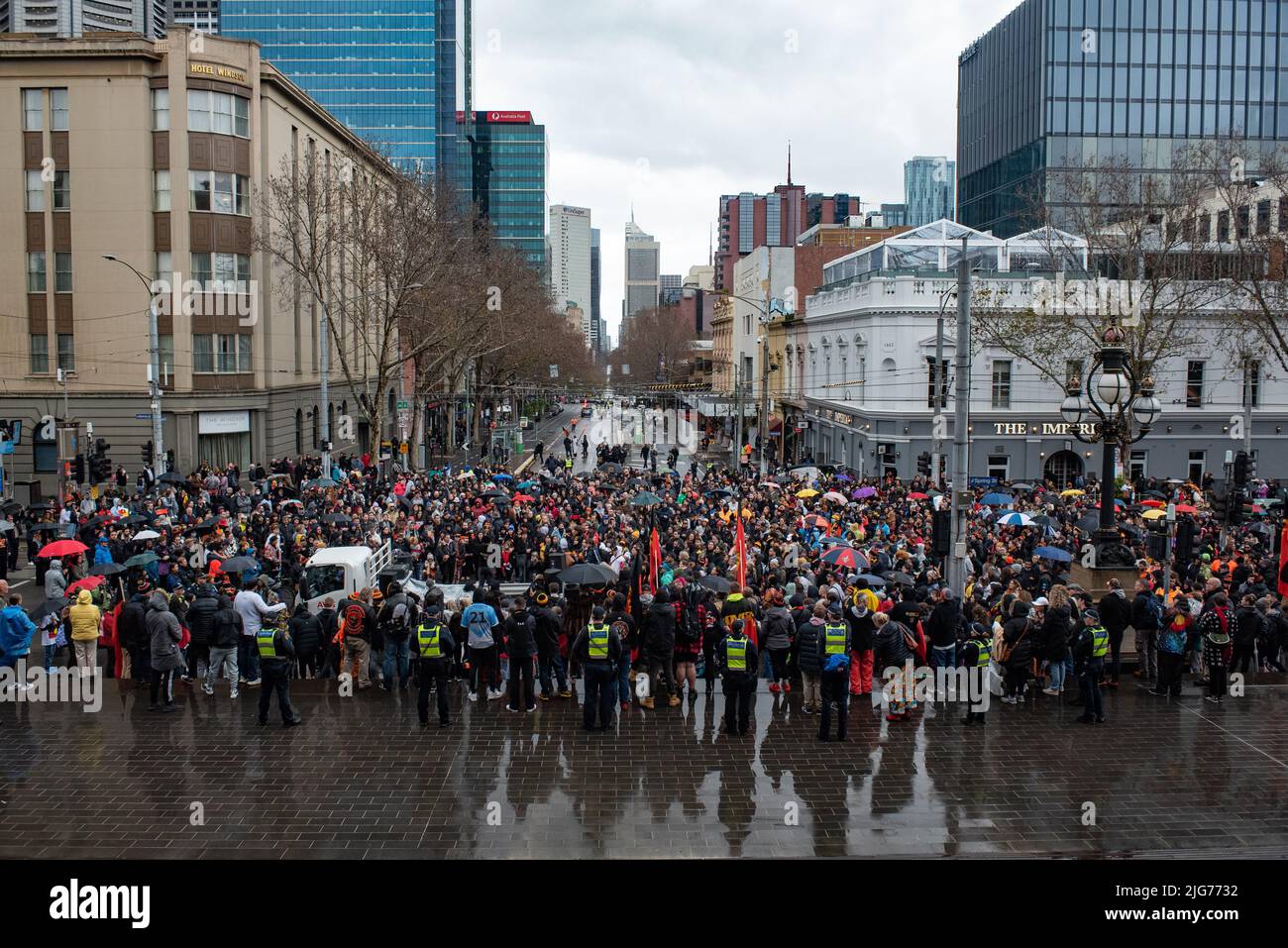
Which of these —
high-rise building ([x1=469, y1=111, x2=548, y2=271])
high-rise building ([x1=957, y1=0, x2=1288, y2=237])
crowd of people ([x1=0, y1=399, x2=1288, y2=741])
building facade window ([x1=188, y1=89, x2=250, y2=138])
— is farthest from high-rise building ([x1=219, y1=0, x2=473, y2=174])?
crowd of people ([x1=0, y1=399, x2=1288, y2=741])

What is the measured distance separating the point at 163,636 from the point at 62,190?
36091 mm

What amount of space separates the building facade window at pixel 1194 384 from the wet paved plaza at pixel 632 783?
110 feet

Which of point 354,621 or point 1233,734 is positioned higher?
point 354,621

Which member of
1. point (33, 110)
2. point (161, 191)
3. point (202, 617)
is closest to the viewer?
point (202, 617)

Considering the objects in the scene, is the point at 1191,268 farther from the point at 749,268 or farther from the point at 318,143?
the point at 749,268

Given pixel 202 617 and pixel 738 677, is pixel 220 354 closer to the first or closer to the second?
pixel 202 617

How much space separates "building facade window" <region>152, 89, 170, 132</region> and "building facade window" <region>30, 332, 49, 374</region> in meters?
9.47

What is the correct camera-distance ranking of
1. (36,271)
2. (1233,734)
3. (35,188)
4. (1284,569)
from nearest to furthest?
(1233,734)
(1284,569)
(35,188)
(36,271)

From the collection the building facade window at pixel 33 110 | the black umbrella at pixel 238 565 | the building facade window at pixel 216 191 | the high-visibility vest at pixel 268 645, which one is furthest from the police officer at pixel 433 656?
the building facade window at pixel 33 110

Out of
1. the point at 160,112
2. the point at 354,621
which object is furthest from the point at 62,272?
the point at 354,621

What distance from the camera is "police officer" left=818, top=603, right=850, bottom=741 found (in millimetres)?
12516

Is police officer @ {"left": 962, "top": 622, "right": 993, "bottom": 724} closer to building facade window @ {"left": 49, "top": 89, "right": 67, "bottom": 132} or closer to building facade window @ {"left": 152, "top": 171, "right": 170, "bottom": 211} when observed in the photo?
building facade window @ {"left": 152, "top": 171, "right": 170, "bottom": 211}

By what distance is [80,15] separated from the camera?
160 m
